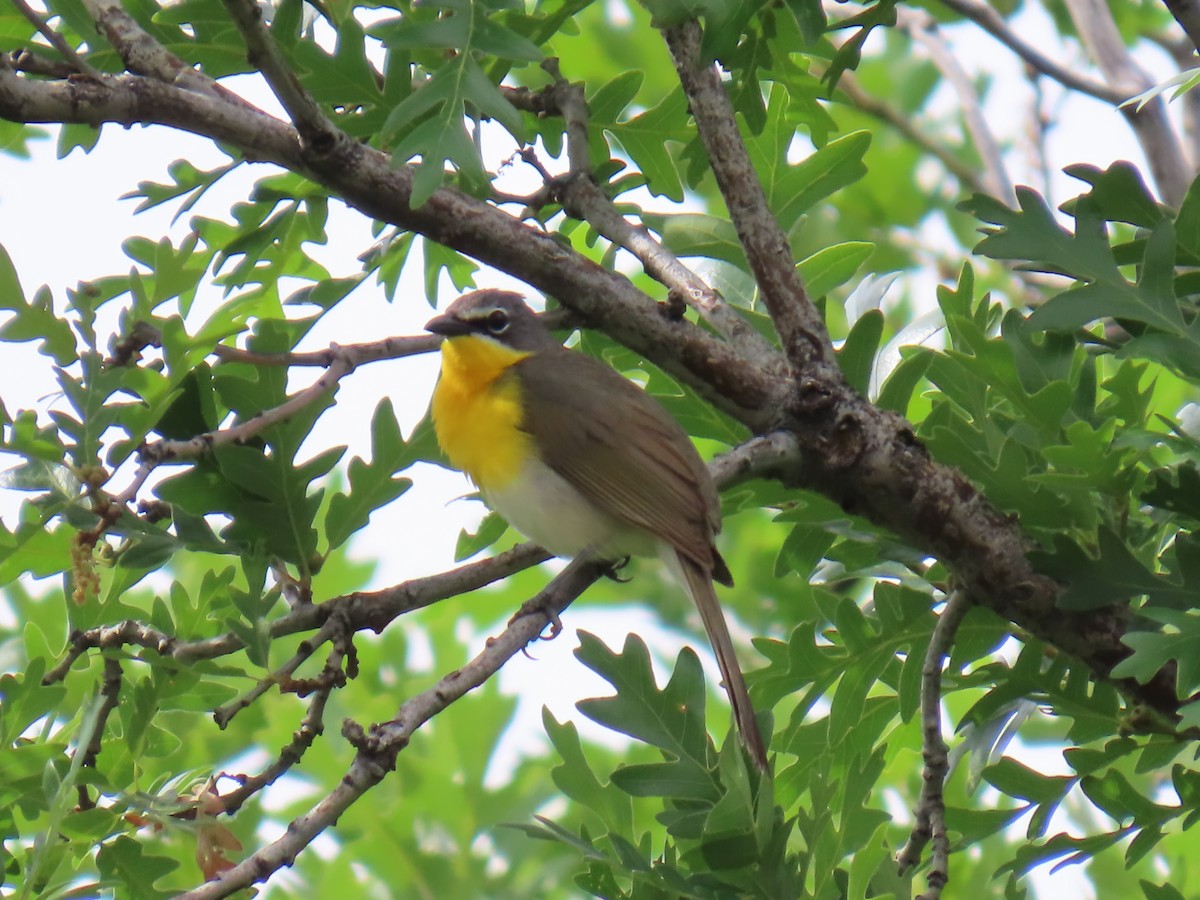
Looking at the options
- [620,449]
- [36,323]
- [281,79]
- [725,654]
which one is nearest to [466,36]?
[281,79]

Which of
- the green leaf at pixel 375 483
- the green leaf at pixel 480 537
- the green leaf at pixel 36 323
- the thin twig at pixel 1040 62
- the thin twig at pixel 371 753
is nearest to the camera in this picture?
the thin twig at pixel 371 753

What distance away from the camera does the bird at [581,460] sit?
15.1 ft

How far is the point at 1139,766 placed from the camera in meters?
3.18

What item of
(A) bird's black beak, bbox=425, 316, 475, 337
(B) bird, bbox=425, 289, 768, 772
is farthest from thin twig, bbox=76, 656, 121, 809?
(A) bird's black beak, bbox=425, 316, 475, 337

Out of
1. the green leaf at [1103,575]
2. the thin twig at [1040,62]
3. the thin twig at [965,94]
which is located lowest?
the green leaf at [1103,575]

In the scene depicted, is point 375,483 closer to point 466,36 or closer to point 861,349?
point 466,36

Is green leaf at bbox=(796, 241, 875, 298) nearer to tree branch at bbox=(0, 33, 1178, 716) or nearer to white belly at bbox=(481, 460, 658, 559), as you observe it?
tree branch at bbox=(0, 33, 1178, 716)

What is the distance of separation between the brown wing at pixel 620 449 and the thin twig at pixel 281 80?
1.74 metres

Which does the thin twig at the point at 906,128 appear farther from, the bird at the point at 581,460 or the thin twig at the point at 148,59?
the thin twig at the point at 148,59

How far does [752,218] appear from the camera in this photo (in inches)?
133

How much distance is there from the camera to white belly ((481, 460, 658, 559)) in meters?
4.42

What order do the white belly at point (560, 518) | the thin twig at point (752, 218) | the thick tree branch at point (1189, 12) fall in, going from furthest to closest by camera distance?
the white belly at point (560, 518) < the thin twig at point (752, 218) < the thick tree branch at point (1189, 12)

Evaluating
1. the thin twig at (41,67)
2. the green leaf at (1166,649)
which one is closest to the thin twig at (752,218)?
the green leaf at (1166,649)

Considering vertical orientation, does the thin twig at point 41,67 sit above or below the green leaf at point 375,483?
above
